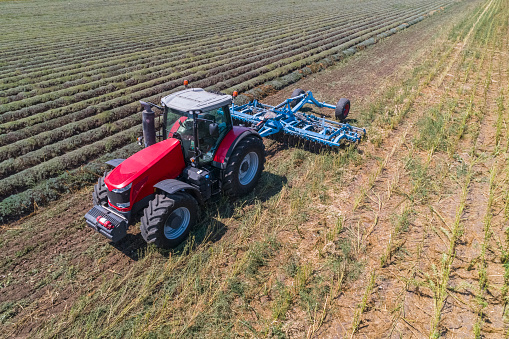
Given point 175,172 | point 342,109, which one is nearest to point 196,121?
point 175,172

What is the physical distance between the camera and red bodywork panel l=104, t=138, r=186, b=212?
4844 millimetres

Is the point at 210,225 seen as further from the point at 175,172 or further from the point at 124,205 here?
the point at 124,205

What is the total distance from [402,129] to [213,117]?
19.4 feet

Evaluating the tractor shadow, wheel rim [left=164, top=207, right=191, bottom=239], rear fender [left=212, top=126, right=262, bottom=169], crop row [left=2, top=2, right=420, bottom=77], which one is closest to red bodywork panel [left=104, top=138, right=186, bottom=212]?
wheel rim [left=164, top=207, right=191, bottom=239]

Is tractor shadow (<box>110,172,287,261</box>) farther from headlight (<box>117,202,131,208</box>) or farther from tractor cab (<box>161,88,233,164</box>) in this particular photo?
tractor cab (<box>161,88,233,164</box>)

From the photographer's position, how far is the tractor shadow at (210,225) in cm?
521

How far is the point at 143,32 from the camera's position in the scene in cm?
2455

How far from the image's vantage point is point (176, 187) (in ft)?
16.2


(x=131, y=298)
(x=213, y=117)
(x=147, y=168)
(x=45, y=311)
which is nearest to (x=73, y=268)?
(x=45, y=311)

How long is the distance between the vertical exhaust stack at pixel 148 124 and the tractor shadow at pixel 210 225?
4.84 ft

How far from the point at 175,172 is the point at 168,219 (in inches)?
32.5

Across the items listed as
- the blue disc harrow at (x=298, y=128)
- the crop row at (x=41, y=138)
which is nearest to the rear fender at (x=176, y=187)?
the blue disc harrow at (x=298, y=128)

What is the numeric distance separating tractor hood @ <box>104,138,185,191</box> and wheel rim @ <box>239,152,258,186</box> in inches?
53.0

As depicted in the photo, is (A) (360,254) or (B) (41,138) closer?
(A) (360,254)
